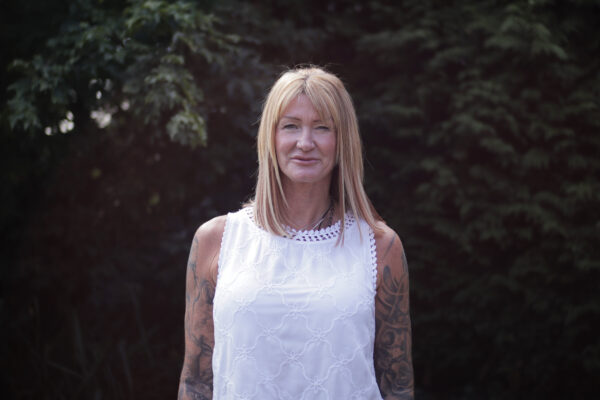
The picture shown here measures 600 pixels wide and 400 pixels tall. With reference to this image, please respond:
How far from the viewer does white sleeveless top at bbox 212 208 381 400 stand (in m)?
1.70

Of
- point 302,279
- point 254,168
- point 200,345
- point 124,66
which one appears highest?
point 124,66

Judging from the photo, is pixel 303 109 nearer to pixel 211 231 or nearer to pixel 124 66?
pixel 211 231

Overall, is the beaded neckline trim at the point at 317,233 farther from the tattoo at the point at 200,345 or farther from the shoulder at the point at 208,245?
the tattoo at the point at 200,345

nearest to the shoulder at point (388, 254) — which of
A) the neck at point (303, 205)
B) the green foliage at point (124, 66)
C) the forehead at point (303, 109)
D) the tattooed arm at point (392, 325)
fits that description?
the tattooed arm at point (392, 325)

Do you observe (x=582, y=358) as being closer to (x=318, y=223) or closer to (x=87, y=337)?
(x=318, y=223)

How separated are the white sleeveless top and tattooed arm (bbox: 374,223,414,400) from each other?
8 cm

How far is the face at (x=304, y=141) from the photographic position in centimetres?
178

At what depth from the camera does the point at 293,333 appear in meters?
1.71

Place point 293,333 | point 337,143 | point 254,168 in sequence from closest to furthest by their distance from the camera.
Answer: point 293,333
point 337,143
point 254,168

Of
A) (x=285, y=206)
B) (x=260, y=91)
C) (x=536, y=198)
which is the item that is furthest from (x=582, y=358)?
(x=260, y=91)

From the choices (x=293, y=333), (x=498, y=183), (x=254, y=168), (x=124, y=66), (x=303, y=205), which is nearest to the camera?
(x=293, y=333)

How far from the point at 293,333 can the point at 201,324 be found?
374 mm

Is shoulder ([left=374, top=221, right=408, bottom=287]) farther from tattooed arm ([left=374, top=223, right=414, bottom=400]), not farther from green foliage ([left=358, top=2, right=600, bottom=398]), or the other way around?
green foliage ([left=358, top=2, right=600, bottom=398])

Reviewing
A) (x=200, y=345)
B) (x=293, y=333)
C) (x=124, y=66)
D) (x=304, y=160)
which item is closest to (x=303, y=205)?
(x=304, y=160)
